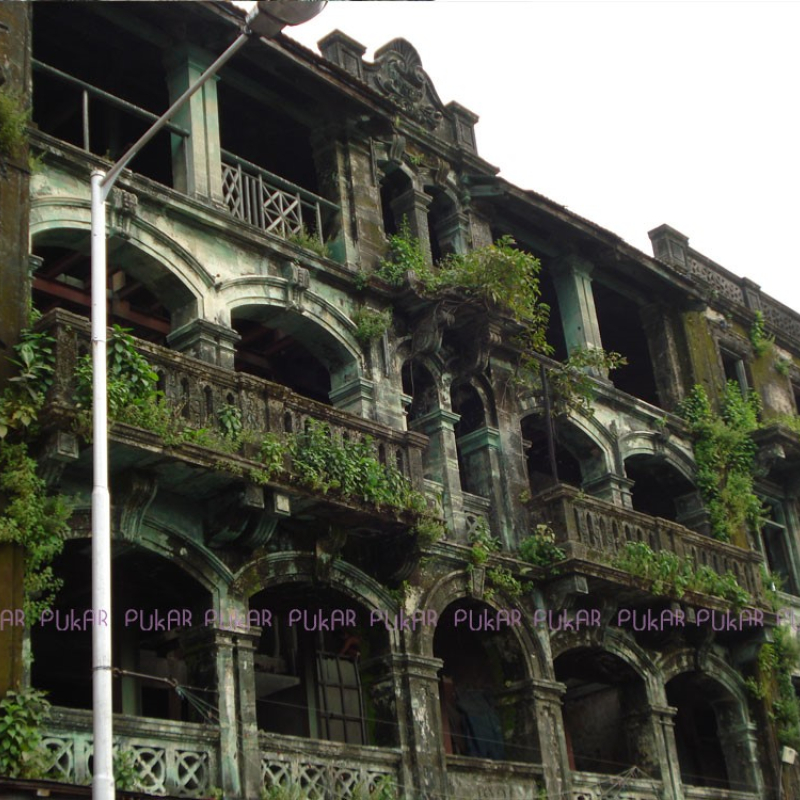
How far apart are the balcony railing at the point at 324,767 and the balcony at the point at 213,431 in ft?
8.65

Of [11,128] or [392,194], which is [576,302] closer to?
[392,194]

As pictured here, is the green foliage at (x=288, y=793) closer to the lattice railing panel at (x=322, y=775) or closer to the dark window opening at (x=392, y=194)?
the lattice railing panel at (x=322, y=775)

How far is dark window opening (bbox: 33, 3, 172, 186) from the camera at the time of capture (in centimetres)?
1902

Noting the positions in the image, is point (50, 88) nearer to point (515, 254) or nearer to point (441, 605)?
point (515, 254)

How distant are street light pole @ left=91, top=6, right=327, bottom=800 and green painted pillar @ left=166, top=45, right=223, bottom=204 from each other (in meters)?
5.18

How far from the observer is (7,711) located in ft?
42.6

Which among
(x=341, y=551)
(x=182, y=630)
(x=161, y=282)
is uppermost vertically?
(x=161, y=282)

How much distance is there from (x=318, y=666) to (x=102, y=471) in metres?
8.39

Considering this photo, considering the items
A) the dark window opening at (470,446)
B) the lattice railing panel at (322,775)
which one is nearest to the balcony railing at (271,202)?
the dark window opening at (470,446)

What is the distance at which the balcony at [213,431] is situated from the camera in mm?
14336

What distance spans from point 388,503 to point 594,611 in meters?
4.97

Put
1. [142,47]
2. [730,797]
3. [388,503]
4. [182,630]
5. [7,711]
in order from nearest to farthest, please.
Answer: [7,711] < [182,630] < [388,503] < [142,47] < [730,797]

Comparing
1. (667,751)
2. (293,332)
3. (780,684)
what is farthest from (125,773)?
(780,684)

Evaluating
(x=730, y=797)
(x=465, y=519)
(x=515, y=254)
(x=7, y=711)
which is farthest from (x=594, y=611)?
(x=7, y=711)
